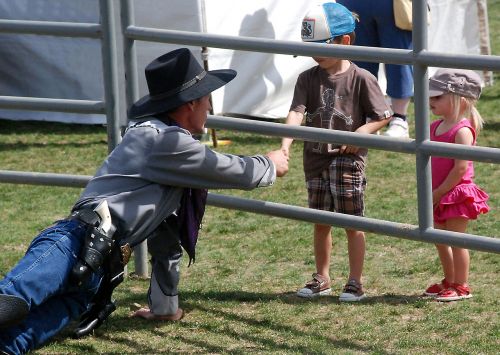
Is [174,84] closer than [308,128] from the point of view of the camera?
Yes

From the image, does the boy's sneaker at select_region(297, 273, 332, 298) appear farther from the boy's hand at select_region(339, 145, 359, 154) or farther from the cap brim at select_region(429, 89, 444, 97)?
the cap brim at select_region(429, 89, 444, 97)

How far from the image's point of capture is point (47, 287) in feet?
13.6

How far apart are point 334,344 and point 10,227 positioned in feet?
8.90

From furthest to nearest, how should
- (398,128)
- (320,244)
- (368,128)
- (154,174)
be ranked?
(398,128) < (320,244) < (368,128) < (154,174)

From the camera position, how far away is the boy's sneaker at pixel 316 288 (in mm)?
5207

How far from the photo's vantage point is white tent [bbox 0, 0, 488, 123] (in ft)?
29.0

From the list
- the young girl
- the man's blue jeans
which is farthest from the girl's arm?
the man's blue jeans

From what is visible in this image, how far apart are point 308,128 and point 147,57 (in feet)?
14.2

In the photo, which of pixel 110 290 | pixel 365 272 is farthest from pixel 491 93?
pixel 110 290

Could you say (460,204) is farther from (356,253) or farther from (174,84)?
(174,84)

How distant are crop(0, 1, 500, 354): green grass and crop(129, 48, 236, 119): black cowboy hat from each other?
100cm

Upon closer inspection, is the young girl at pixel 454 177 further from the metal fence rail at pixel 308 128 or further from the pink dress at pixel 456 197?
the metal fence rail at pixel 308 128

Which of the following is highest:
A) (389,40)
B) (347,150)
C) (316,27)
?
(316,27)

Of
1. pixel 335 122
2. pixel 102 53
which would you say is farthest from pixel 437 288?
pixel 102 53
